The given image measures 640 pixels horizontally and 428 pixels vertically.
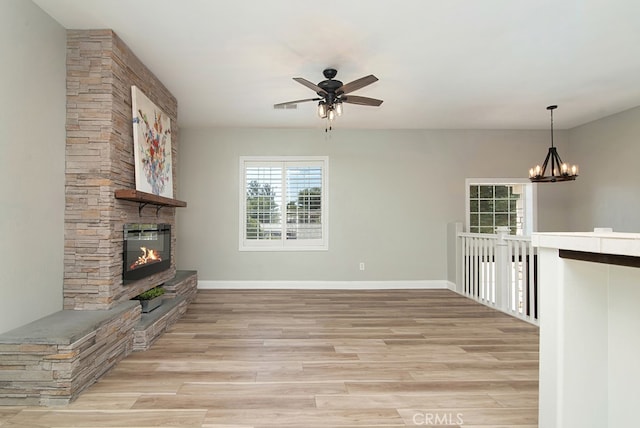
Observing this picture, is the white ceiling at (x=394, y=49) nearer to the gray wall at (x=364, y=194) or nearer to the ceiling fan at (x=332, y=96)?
the ceiling fan at (x=332, y=96)

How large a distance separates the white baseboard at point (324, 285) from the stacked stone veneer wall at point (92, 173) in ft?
9.30

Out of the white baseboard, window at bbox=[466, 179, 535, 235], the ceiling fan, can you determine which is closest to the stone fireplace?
the ceiling fan

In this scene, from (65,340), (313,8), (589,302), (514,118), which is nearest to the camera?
(589,302)

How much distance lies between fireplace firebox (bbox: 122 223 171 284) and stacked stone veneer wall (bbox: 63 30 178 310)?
12cm

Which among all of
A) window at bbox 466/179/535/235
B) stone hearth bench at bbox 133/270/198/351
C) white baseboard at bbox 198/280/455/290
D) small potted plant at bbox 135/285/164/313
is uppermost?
window at bbox 466/179/535/235

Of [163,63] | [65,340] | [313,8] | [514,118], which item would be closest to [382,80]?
[313,8]

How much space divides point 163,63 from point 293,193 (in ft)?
9.64

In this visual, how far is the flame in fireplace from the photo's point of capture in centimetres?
336

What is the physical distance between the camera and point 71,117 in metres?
2.91

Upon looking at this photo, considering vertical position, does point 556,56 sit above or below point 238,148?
above

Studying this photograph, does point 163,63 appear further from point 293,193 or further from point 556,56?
point 556,56

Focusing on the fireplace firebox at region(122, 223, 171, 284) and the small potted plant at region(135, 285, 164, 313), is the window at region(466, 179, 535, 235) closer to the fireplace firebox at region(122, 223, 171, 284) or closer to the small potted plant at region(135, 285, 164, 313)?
the fireplace firebox at region(122, 223, 171, 284)

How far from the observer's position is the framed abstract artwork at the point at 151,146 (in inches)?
130

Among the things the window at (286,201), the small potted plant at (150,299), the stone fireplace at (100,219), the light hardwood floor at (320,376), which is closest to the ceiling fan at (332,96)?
the stone fireplace at (100,219)
